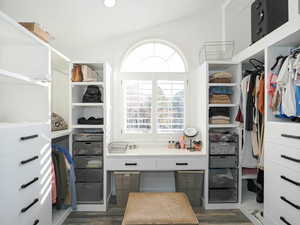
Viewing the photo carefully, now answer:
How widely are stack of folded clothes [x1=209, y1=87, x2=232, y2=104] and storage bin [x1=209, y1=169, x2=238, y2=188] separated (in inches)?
34.8

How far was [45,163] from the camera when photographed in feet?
6.23

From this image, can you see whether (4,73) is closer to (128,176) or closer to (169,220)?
(169,220)

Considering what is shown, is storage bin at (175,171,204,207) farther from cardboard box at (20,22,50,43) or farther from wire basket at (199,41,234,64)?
cardboard box at (20,22,50,43)

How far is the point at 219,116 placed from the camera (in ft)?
8.95

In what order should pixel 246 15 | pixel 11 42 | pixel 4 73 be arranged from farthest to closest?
pixel 246 15 < pixel 11 42 < pixel 4 73

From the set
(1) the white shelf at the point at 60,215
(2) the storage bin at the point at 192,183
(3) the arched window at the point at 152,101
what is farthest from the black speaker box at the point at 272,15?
(1) the white shelf at the point at 60,215

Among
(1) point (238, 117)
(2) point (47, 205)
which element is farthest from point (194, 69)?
(2) point (47, 205)

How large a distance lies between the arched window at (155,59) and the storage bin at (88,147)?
1.27m

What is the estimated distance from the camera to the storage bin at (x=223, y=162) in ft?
8.66

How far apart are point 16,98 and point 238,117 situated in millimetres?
2414

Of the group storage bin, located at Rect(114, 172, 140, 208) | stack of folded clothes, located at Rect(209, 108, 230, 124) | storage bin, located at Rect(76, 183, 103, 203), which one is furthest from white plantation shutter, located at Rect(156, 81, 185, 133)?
storage bin, located at Rect(76, 183, 103, 203)

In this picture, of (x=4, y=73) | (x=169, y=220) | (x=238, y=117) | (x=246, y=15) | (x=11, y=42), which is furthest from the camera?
(x=246, y=15)

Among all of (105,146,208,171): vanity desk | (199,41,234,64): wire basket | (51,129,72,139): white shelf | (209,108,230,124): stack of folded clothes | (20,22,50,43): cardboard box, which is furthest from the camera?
(199,41,234,64): wire basket

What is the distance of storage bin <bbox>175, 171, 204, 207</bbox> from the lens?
2.65 meters
